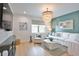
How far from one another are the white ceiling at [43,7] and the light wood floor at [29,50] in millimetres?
725

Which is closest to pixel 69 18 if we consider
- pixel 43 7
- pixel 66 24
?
pixel 66 24

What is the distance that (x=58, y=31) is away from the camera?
9.01 ft

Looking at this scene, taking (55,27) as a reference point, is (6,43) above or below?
below

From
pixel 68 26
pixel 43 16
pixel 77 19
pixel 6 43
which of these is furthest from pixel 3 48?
pixel 77 19

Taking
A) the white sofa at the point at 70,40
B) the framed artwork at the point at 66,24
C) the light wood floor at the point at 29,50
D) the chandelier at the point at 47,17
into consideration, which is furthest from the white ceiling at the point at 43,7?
the light wood floor at the point at 29,50

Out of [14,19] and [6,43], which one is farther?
[14,19]

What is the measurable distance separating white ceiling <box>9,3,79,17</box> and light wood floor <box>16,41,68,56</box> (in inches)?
28.5

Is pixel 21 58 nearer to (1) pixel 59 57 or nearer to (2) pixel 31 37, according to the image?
(2) pixel 31 37

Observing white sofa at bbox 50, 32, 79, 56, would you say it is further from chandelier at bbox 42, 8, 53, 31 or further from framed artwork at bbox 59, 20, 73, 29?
chandelier at bbox 42, 8, 53, 31

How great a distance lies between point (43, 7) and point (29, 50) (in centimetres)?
98

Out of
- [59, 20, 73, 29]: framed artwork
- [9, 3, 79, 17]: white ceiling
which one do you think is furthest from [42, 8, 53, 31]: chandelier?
[59, 20, 73, 29]: framed artwork

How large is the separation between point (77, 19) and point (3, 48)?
65.2 inches

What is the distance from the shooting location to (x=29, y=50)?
2.66 meters

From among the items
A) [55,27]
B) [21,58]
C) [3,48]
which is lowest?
[21,58]
